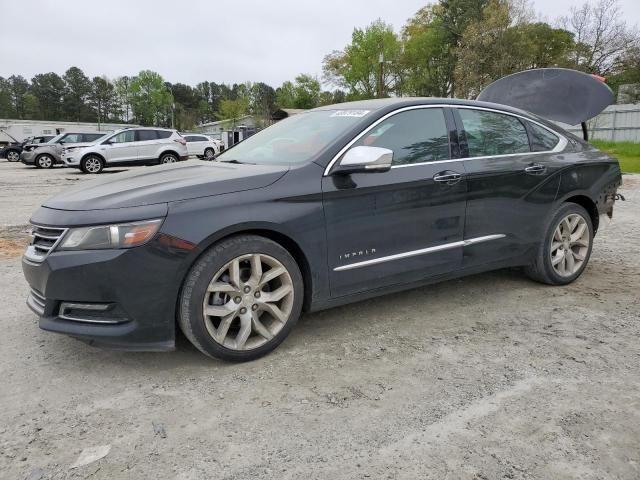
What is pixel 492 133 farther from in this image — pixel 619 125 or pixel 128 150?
pixel 619 125

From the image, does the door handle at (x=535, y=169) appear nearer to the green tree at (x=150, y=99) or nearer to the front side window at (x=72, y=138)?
the front side window at (x=72, y=138)

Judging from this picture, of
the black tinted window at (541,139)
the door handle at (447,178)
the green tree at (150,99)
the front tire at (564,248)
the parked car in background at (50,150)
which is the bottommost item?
the front tire at (564,248)

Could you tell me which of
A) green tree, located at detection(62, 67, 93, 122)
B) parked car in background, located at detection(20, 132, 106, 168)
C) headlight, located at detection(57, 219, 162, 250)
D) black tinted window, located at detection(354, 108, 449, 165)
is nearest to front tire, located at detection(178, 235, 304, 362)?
headlight, located at detection(57, 219, 162, 250)

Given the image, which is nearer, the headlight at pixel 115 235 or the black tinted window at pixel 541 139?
the headlight at pixel 115 235

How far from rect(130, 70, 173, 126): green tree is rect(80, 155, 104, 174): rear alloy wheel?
78.2 m

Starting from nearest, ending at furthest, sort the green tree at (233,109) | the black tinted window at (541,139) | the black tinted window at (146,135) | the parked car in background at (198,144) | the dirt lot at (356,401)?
the dirt lot at (356,401), the black tinted window at (541,139), the black tinted window at (146,135), the parked car in background at (198,144), the green tree at (233,109)

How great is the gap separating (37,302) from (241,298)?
1156mm

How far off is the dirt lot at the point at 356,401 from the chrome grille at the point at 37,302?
1.12ft

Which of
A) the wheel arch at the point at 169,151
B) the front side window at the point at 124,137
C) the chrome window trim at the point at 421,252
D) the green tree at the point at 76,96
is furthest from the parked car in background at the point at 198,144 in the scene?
the green tree at the point at 76,96

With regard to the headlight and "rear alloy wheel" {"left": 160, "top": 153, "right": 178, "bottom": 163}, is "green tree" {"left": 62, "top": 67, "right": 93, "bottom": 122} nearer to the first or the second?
"rear alloy wheel" {"left": 160, "top": 153, "right": 178, "bottom": 163}

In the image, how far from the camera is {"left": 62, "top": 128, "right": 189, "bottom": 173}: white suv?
1806 cm

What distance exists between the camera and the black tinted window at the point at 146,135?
19062 millimetres

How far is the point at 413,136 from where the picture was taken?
3.47 metres

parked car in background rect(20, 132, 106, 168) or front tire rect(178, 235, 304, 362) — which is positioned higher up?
parked car in background rect(20, 132, 106, 168)
